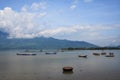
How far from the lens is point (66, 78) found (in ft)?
116

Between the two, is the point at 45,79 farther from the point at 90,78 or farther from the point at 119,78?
the point at 119,78

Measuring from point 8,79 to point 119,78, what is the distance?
18101 millimetres

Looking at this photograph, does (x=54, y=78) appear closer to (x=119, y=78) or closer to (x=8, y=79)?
(x=8, y=79)

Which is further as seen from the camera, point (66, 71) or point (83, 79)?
point (66, 71)

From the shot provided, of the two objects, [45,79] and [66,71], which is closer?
[45,79]

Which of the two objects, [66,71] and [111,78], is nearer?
[111,78]

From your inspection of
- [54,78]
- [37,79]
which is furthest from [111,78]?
[37,79]

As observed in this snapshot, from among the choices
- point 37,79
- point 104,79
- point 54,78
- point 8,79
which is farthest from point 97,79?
point 8,79

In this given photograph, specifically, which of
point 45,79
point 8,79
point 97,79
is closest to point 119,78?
point 97,79

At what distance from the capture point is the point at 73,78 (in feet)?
115

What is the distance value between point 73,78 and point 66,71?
7.81m

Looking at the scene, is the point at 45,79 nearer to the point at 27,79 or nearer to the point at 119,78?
the point at 27,79

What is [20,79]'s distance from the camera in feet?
113

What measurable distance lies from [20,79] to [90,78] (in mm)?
11424
